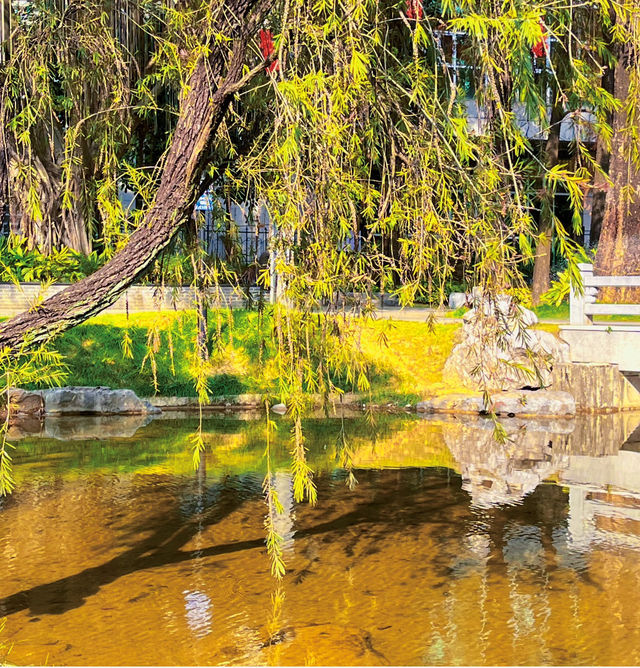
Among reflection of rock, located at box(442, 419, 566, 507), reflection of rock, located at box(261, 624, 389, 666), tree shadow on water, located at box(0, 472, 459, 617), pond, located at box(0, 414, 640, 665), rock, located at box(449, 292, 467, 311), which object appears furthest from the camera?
rock, located at box(449, 292, 467, 311)

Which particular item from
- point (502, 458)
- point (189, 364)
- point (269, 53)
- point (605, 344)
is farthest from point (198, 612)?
point (605, 344)

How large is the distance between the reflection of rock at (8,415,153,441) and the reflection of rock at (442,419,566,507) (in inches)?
179

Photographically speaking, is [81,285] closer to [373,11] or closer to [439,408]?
[373,11]

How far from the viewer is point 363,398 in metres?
16.7

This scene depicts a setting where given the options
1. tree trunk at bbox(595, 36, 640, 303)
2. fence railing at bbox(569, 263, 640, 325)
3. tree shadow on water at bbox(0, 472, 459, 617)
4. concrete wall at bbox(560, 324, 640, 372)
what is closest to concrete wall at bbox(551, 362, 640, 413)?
concrete wall at bbox(560, 324, 640, 372)

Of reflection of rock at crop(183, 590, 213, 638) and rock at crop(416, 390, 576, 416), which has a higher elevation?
rock at crop(416, 390, 576, 416)

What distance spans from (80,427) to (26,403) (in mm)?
1477

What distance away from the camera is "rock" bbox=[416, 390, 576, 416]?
15828mm

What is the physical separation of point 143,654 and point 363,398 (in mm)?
10384

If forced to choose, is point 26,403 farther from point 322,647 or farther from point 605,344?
point 322,647

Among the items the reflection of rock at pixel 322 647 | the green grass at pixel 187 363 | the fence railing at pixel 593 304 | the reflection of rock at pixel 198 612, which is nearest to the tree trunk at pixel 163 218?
the reflection of rock at pixel 198 612

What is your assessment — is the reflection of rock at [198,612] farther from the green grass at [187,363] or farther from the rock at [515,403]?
the green grass at [187,363]

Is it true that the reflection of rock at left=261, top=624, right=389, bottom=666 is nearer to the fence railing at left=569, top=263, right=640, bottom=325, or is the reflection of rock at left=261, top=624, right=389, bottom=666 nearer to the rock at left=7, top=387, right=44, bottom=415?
the rock at left=7, top=387, right=44, bottom=415

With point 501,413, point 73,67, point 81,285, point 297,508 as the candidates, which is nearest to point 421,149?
point 81,285
